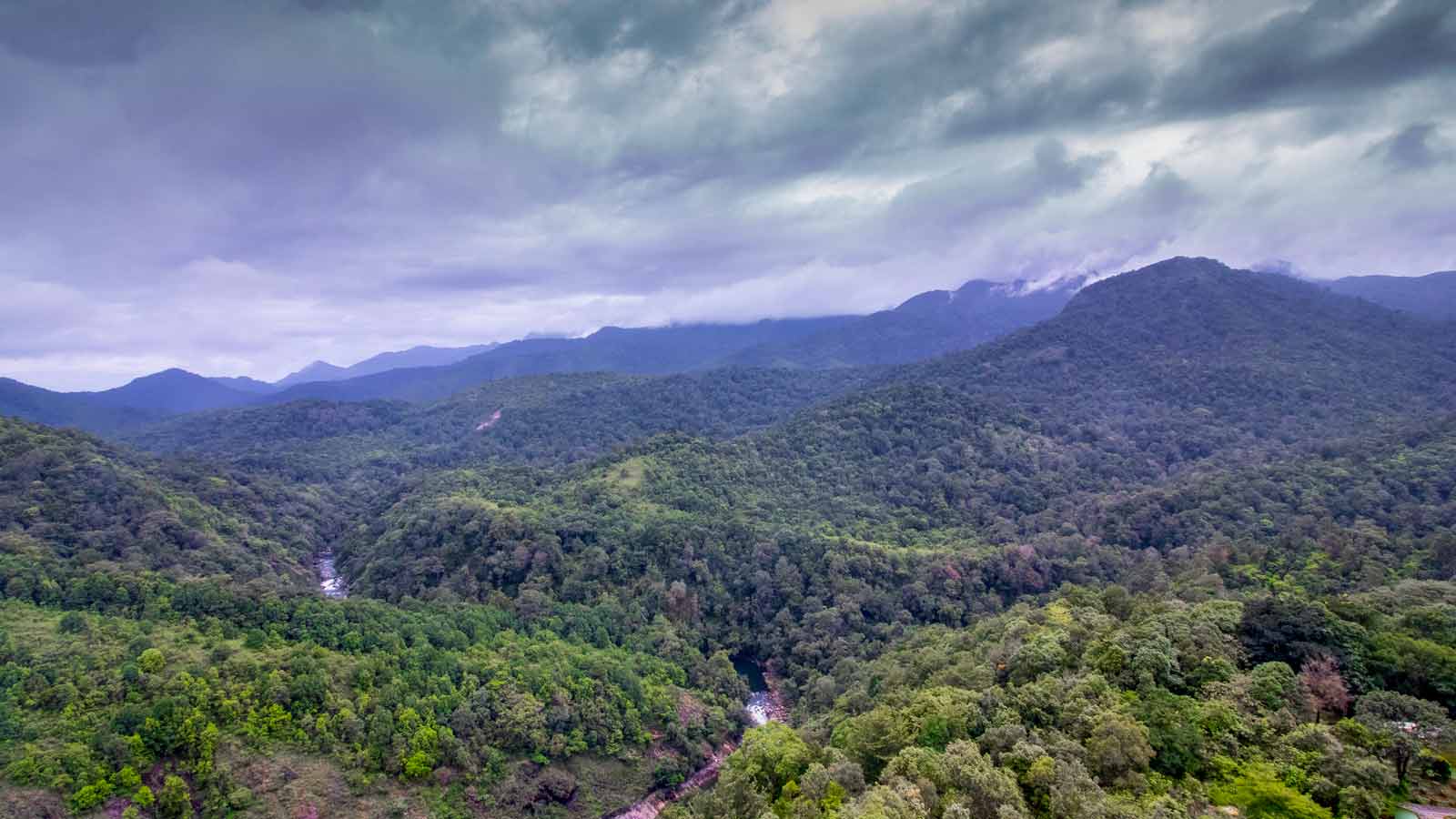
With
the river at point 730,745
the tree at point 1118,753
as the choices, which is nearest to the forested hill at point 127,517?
the river at point 730,745

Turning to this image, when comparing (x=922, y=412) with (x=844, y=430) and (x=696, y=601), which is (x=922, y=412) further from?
(x=696, y=601)

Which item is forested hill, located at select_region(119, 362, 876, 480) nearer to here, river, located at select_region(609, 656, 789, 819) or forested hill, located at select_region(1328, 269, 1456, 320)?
river, located at select_region(609, 656, 789, 819)

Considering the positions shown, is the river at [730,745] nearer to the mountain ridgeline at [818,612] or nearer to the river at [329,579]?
the mountain ridgeline at [818,612]

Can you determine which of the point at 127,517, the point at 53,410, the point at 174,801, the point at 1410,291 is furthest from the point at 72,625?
the point at 1410,291

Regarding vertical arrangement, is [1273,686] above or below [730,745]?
above

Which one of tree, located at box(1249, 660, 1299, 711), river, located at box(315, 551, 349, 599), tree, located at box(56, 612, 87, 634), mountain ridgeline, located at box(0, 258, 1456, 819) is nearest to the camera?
tree, located at box(1249, 660, 1299, 711)

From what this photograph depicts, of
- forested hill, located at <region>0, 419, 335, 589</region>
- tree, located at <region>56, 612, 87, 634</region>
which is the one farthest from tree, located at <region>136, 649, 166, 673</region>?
forested hill, located at <region>0, 419, 335, 589</region>

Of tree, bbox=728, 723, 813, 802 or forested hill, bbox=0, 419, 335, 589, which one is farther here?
forested hill, bbox=0, 419, 335, 589

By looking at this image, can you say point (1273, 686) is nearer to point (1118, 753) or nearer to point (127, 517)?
point (1118, 753)

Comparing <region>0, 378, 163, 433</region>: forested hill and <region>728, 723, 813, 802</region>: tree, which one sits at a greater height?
<region>0, 378, 163, 433</region>: forested hill
